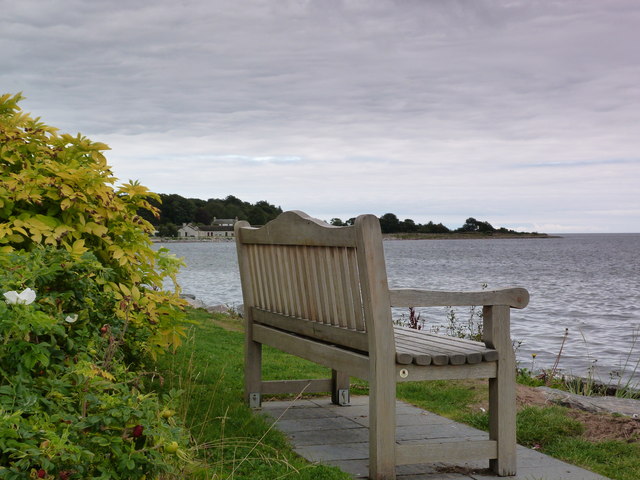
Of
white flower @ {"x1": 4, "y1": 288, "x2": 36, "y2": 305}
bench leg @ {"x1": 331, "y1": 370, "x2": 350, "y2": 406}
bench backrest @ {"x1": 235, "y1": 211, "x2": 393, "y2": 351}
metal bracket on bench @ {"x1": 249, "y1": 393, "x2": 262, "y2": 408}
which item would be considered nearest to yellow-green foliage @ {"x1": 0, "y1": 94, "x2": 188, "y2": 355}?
bench backrest @ {"x1": 235, "y1": 211, "x2": 393, "y2": 351}

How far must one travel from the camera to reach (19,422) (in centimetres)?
263

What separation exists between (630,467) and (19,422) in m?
3.87

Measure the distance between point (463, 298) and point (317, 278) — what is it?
101 cm

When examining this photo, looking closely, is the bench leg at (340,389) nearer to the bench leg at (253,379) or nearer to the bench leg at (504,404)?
the bench leg at (253,379)

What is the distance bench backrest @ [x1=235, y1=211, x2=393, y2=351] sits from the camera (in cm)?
427

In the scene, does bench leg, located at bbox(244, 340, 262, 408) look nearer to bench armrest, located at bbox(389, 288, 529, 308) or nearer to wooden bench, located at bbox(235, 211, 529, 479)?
wooden bench, located at bbox(235, 211, 529, 479)

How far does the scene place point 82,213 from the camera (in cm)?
489

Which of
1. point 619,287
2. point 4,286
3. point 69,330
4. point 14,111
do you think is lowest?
point 619,287

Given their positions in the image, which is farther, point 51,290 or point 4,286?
point 51,290

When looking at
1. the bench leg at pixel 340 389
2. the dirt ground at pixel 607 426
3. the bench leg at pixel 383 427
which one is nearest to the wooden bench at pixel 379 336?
the bench leg at pixel 383 427

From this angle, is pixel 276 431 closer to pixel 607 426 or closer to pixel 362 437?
pixel 362 437

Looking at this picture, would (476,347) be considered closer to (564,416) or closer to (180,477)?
(564,416)

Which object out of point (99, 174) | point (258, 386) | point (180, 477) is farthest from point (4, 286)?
point (258, 386)

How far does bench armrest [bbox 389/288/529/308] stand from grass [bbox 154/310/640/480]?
109 cm
